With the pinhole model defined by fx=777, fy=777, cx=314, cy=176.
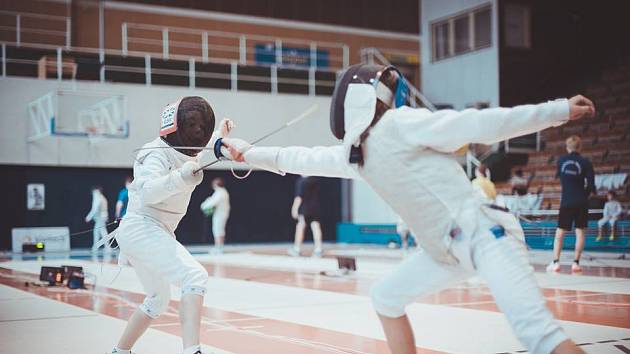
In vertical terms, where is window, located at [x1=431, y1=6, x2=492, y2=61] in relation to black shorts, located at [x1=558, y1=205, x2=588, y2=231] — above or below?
above

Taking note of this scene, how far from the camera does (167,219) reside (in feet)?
14.2

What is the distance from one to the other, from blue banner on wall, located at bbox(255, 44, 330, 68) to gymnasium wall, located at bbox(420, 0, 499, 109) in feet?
11.4

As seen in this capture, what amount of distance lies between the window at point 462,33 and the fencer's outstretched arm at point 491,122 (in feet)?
60.6

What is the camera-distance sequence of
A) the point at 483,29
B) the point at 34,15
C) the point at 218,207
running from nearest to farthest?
the point at 218,207 → the point at 34,15 → the point at 483,29

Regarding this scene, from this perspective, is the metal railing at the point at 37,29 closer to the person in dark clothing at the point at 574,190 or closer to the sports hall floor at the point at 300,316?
the sports hall floor at the point at 300,316

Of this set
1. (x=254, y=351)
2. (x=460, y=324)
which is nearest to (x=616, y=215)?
(x=460, y=324)

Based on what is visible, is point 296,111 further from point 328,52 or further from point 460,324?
point 460,324

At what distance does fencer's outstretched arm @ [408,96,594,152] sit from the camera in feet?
9.95

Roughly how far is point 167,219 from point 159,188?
12.6 inches

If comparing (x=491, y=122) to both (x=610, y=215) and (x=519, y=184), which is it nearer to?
(x=610, y=215)

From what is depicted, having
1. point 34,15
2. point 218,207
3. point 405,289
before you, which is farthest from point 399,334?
point 34,15

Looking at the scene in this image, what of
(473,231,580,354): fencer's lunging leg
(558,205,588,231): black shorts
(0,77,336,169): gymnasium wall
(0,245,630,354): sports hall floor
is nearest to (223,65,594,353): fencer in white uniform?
(473,231,580,354): fencer's lunging leg

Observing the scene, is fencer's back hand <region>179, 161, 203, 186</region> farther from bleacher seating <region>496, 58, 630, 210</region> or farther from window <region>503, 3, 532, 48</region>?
window <region>503, 3, 532, 48</region>

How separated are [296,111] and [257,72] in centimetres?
158
